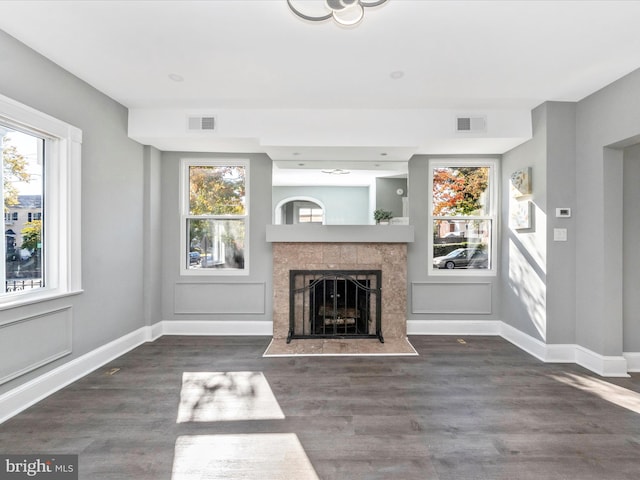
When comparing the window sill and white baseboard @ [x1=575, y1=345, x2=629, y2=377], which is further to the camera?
white baseboard @ [x1=575, y1=345, x2=629, y2=377]

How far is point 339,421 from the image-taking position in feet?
7.16

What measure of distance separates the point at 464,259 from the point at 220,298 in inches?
133

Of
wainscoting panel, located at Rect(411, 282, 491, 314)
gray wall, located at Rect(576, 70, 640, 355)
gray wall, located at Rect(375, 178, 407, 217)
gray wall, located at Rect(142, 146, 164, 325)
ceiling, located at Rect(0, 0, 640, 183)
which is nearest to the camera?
ceiling, located at Rect(0, 0, 640, 183)

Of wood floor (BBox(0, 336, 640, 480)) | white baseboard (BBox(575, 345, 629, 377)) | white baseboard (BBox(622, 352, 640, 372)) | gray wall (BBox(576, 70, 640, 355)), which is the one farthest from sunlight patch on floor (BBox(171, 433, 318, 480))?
white baseboard (BBox(622, 352, 640, 372))

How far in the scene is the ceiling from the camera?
77.9 inches

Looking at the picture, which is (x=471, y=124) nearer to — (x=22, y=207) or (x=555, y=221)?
(x=555, y=221)

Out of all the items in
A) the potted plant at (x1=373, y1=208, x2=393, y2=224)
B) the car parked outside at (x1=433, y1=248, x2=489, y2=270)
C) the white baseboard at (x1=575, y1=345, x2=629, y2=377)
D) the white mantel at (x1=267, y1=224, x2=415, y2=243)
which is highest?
the potted plant at (x1=373, y1=208, x2=393, y2=224)

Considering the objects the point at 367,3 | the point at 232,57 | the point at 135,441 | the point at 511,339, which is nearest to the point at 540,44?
the point at 367,3

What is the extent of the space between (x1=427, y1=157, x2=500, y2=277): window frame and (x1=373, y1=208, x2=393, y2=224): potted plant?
616mm

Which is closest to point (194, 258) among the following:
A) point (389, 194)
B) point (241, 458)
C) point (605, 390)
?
point (389, 194)

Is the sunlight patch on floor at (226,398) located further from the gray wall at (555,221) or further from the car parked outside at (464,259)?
the gray wall at (555,221)

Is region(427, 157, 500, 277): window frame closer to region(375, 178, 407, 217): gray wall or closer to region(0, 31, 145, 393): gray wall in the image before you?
region(375, 178, 407, 217): gray wall

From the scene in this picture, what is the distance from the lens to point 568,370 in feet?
9.96

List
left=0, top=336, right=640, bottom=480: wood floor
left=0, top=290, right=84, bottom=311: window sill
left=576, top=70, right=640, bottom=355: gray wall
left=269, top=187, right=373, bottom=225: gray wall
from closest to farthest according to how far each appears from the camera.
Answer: left=0, top=336, right=640, bottom=480: wood floor → left=0, top=290, right=84, bottom=311: window sill → left=576, top=70, right=640, bottom=355: gray wall → left=269, top=187, right=373, bottom=225: gray wall
